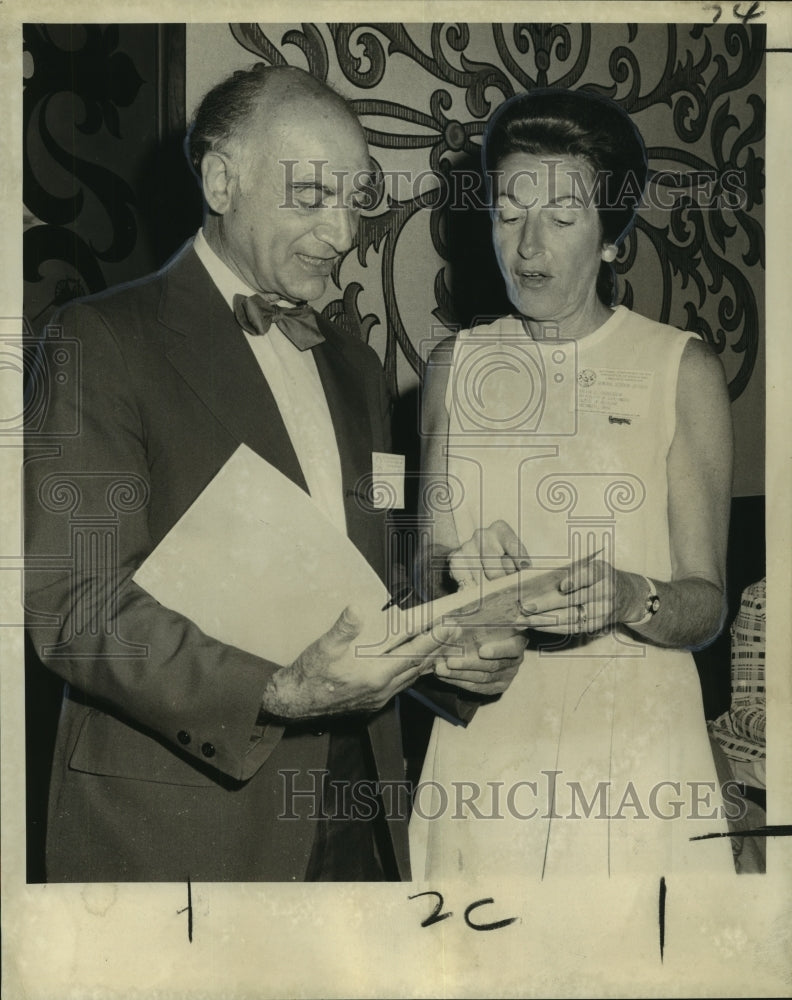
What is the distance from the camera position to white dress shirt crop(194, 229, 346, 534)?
2.59 m

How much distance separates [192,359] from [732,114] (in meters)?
1.32

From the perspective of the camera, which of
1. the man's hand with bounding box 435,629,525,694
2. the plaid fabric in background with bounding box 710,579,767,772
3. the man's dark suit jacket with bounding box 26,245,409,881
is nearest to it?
the man's dark suit jacket with bounding box 26,245,409,881

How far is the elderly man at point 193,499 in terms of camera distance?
2525 millimetres

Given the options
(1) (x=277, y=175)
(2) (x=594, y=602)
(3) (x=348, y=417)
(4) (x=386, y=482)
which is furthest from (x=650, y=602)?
(1) (x=277, y=175)

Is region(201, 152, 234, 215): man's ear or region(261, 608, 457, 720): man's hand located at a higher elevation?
region(201, 152, 234, 215): man's ear

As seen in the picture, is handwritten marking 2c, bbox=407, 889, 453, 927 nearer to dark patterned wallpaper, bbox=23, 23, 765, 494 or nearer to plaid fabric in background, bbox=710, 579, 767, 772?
plaid fabric in background, bbox=710, 579, 767, 772

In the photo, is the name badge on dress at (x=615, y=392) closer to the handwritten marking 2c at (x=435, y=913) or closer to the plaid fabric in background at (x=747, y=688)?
the plaid fabric in background at (x=747, y=688)

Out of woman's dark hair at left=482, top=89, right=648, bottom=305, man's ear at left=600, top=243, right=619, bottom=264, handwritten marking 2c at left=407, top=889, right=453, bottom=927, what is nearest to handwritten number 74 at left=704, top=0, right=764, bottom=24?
woman's dark hair at left=482, top=89, right=648, bottom=305

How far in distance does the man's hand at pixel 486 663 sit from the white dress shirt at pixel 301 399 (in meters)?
0.37

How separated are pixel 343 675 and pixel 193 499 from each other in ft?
1.54

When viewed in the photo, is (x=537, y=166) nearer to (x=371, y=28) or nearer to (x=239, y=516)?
(x=371, y=28)

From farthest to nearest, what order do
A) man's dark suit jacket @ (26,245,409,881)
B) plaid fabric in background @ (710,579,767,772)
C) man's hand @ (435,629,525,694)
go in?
plaid fabric in background @ (710,579,767,772), man's hand @ (435,629,525,694), man's dark suit jacket @ (26,245,409,881)

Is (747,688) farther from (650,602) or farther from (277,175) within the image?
(277,175)

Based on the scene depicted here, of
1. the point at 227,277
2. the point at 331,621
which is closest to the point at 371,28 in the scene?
the point at 227,277
